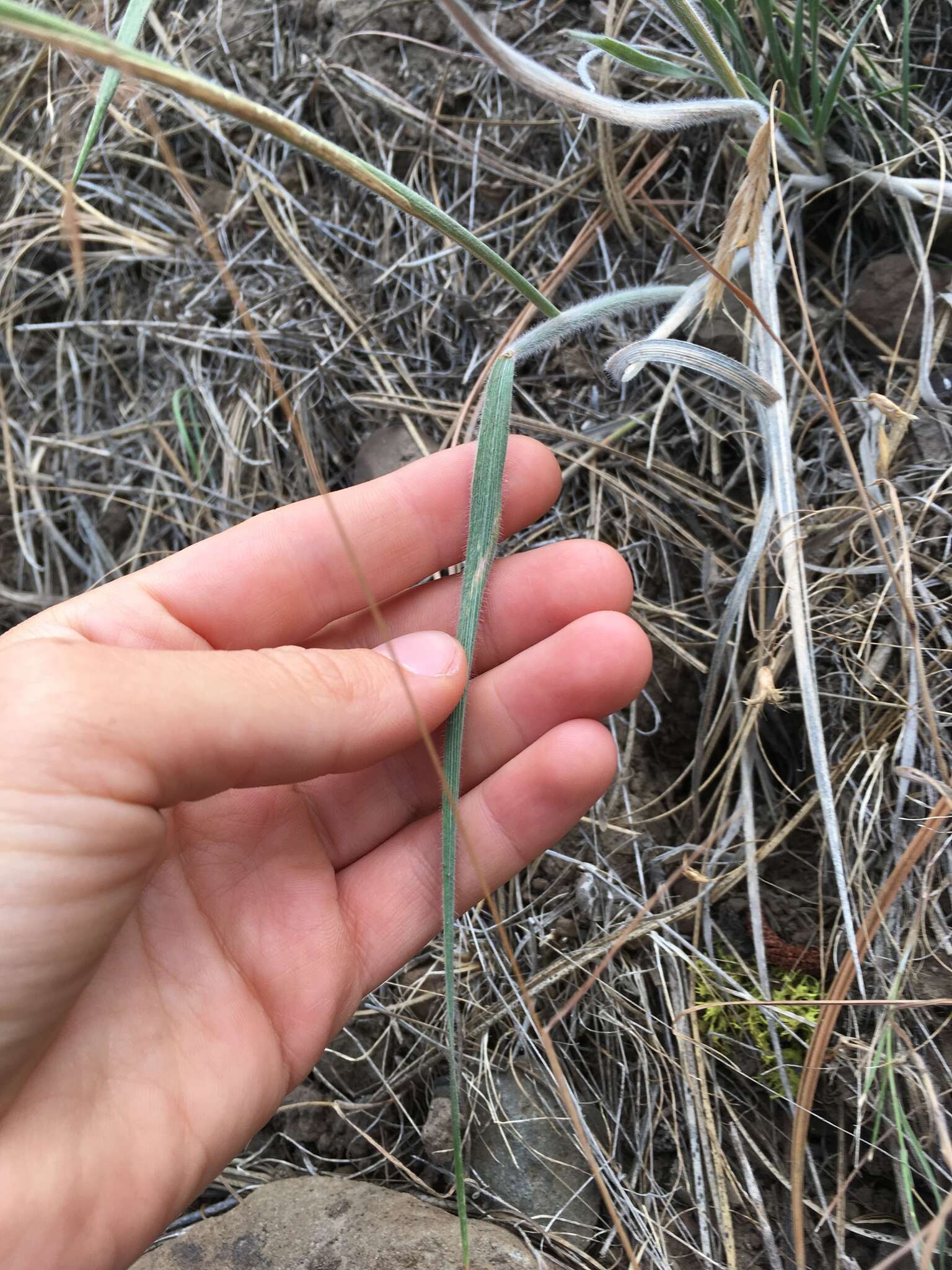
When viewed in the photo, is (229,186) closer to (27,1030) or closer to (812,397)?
(812,397)

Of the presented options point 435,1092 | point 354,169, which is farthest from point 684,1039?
point 354,169

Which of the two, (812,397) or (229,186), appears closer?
(812,397)

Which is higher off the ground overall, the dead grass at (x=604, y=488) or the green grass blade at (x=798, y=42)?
the green grass blade at (x=798, y=42)

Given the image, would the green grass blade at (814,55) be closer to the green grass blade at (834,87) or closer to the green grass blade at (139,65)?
the green grass blade at (834,87)

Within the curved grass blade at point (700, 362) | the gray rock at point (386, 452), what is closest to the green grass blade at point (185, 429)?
the gray rock at point (386, 452)

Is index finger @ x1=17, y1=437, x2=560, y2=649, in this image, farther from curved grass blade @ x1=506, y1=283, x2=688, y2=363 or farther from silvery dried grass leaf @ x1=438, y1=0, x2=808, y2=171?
silvery dried grass leaf @ x1=438, y1=0, x2=808, y2=171

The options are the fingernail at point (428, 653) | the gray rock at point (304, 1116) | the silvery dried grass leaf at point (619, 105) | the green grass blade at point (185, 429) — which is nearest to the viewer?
the fingernail at point (428, 653)

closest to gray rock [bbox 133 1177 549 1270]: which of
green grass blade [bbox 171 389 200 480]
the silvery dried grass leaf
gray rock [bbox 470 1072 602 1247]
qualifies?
gray rock [bbox 470 1072 602 1247]
